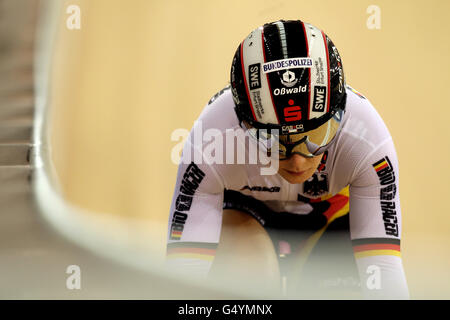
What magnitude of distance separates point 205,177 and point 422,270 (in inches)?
52.7

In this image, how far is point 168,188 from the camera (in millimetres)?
3857

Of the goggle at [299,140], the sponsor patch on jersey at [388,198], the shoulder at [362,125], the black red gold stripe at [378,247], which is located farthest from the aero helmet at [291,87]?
the black red gold stripe at [378,247]

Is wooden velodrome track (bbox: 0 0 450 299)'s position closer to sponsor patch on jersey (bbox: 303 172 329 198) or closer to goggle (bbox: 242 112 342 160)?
sponsor patch on jersey (bbox: 303 172 329 198)

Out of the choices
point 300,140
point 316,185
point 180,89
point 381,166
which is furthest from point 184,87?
point 300,140

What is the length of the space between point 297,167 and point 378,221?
1.46ft

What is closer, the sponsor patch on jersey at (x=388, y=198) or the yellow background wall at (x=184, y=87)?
the sponsor patch on jersey at (x=388, y=198)

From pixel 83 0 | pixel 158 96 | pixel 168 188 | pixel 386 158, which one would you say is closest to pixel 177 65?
pixel 158 96

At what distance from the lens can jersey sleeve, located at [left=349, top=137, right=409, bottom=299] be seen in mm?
2109

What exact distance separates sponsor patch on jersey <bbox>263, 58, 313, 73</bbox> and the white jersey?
0.38 meters

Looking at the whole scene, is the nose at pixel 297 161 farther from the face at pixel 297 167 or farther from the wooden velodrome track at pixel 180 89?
the wooden velodrome track at pixel 180 89

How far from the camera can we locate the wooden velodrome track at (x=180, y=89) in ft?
11.8

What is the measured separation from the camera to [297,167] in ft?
6.36

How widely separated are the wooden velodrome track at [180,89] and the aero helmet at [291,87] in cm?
120
